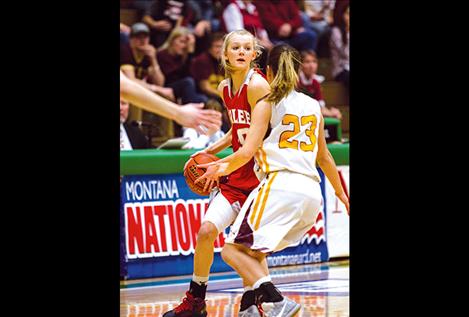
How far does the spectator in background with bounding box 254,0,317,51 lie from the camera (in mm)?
14461

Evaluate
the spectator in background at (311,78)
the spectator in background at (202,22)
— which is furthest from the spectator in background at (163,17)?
the spectator in background at (311,78)

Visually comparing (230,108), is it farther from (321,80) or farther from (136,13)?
(321,80)

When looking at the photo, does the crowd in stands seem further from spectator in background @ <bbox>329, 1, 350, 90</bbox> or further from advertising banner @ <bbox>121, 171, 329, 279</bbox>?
advertising banner @ <bbox>121, 171, 329, 279</bbox>

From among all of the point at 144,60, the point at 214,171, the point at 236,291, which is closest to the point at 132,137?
the point at 144,60

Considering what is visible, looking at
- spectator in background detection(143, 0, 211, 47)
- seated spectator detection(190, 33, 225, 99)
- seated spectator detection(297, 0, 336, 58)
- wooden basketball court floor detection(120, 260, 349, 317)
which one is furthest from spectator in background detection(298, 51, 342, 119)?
wooden basketball court floor detection(120, 260, 349, 317)

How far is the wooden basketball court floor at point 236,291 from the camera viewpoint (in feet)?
24.5

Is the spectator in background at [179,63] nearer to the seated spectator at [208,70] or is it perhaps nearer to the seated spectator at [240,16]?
the seated spectator at [208,70]

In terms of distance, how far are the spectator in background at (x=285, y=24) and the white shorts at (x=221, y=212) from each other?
8.04 meters

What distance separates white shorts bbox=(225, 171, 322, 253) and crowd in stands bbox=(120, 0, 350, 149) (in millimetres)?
4885

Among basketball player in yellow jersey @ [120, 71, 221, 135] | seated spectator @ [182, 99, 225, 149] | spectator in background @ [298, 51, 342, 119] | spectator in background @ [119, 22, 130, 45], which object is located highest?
spectator in background @ [119, 22, 130, 45]

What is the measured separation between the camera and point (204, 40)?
13430mm

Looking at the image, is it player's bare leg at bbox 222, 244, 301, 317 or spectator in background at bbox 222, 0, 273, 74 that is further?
spectator in background at bbox 222, 0, 273, 74
